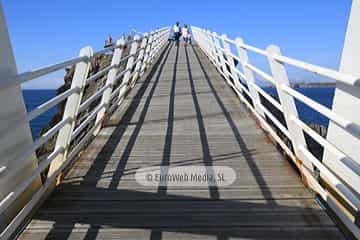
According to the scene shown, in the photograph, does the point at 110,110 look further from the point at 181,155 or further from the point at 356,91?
the point at 356,91

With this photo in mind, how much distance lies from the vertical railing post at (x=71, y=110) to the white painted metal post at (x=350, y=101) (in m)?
2.20

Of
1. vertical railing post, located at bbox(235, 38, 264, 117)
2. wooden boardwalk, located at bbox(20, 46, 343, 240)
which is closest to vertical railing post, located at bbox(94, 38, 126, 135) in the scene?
wooden boardwalk, located at bbox(20, 46, 343, 240)

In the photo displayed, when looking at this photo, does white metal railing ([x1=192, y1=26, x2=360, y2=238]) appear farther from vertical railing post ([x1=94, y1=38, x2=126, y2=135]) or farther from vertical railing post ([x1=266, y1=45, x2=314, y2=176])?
vertical railing post ([x1=94, y1=38, x2=126, y2=135])

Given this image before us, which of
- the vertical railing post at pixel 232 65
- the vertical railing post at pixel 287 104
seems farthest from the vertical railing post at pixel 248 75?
the vertical railing post at pixel 287 104

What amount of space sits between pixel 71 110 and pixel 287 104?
1947 mm

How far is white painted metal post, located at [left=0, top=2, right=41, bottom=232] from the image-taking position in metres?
2.25

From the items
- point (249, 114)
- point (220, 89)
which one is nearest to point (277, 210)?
point (249, 114)

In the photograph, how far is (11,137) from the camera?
236 cm

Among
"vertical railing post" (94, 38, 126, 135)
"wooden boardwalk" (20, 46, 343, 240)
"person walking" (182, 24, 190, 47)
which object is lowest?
"wooden boardwalk" (20, 46, 343, 240)

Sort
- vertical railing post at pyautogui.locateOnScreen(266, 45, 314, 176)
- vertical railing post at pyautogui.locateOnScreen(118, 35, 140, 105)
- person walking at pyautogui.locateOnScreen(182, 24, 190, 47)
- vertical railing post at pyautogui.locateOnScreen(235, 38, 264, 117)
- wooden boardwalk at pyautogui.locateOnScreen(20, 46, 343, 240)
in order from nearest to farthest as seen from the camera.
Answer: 1. wooden boardwalk at pyautogui.locateOnScreen(20, 46, 343, 240)
2. vertical railing post at pyautogui.locateOnScreen(266, 45, 314, 176)
3. vertical railing post at pyautogui.locateOnScreen(235, 38, 264, 117)
4. vertical railing post at pyautogui.locateOnScreen(118, 35, 140, 105)
5. person walking at pyautogui.locateOnScreen(182, 24, 190, 47)

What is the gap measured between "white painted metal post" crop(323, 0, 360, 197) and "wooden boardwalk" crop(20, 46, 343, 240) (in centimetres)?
36

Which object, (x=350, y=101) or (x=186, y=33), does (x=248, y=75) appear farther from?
(x=186, y=33)

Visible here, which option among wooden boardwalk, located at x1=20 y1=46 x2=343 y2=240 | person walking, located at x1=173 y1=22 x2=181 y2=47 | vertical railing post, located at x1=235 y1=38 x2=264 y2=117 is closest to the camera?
wooden boardwalk, located at x1=20 y1=46 x2=343 y2=240

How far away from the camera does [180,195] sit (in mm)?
2904
